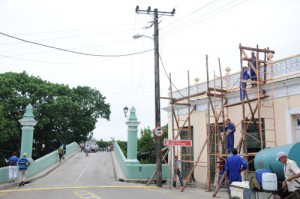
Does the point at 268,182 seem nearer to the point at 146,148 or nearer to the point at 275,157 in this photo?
the point at 275,157

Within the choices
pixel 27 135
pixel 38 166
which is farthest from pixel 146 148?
pixel 27 135

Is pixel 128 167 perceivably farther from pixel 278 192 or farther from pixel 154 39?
pixel 278 192

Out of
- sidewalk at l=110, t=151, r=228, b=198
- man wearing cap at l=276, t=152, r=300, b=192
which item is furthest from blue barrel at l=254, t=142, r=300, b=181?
sidewalk at l=110, t=151, r=228, b=198

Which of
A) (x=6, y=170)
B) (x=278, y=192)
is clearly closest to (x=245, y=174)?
(x=278, y=192)

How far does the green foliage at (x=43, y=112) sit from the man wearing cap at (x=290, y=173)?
3132cm

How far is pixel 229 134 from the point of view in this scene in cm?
1457

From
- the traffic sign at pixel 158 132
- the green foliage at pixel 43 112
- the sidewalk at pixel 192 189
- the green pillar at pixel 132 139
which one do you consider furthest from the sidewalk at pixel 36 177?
the green foliage at pixel 43 112

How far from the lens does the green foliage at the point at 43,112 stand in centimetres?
3841

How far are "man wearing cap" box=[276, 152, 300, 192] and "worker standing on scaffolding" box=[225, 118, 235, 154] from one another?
6524 millimetres

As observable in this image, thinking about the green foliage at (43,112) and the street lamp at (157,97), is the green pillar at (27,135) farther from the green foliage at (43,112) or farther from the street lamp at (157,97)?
the green foliage at (43,112)

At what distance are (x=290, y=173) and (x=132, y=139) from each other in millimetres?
15016

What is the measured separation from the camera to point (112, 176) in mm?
22484

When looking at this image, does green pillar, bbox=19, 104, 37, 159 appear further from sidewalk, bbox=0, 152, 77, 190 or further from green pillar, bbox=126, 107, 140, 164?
green pillar, bbox=126, 107, 140, 164

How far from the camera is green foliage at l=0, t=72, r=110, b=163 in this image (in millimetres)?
38406
